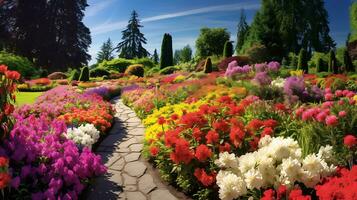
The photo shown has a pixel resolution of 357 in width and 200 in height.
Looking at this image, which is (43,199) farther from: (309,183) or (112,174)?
(309,183)

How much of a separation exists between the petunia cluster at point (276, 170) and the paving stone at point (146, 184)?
4.38 feet

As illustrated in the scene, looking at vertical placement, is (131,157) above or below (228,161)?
below

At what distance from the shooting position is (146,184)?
5.18 m

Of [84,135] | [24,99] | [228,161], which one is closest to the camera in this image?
[228,161]

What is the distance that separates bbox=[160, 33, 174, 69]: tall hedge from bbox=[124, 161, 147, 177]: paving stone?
31.6m

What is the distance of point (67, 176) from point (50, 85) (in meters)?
17.3

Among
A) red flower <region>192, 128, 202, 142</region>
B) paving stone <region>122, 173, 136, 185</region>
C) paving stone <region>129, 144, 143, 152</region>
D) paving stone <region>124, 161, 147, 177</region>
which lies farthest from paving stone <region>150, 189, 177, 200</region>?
paving stone <region>129, 144, 143, 152</region>

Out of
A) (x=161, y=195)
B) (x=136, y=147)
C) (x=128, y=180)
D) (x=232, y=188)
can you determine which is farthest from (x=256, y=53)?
(x=232, y=188)

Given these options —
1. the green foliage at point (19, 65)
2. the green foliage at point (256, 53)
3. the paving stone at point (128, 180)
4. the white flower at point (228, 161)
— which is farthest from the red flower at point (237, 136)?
the green foliage at point (19, 65)

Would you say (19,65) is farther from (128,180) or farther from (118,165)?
(128,180)

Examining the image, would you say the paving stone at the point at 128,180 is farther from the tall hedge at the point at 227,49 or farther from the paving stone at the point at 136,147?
the tall hedge at the point at 227,49

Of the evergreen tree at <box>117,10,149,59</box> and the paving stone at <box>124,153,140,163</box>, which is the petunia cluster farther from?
the evergreen tree at <box>117,10,149,59</box>

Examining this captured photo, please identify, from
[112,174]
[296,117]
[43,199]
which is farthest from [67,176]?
[296,117]

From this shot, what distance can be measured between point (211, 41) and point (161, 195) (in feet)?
130
